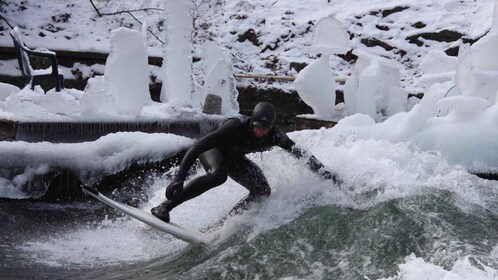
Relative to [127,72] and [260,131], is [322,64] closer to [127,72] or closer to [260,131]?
[127,72]

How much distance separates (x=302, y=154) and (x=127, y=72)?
4.64 meters

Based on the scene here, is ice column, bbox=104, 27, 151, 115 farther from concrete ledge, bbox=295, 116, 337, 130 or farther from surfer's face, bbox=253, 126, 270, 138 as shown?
surfer's face, bbox=253, 126, 270, 138

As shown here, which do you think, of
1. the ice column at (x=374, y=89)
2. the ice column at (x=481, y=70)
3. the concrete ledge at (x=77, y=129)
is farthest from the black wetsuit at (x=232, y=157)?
the ice column at (x=374, y=89)

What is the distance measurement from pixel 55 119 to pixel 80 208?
1.64m

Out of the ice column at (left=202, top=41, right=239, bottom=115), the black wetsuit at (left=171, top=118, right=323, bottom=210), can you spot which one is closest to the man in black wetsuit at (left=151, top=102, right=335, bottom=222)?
the black wetsuit at (left=171, top=118, right=323, bottom=210)

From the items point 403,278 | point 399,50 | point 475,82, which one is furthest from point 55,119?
point 399,50

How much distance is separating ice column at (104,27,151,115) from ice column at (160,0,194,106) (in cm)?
79

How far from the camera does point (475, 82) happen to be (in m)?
8.39

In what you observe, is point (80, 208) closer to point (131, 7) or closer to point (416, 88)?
point (416, 88)

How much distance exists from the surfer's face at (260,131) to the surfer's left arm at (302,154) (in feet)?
0.99

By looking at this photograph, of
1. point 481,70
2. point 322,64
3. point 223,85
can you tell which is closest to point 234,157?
point 481,70

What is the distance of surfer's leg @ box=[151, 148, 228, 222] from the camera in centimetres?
604

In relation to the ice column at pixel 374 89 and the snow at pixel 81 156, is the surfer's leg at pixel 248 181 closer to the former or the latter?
the snow at pixel 81 156

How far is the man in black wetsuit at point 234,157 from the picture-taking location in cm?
591
